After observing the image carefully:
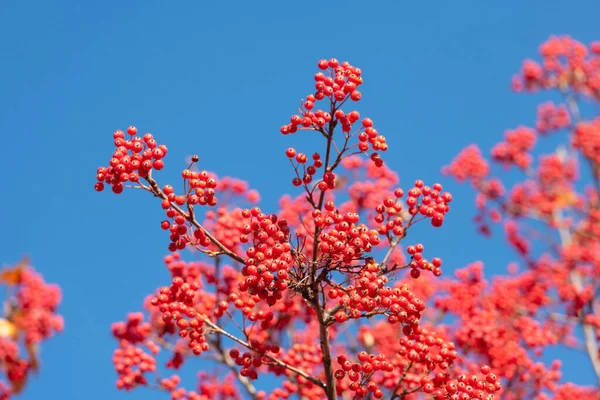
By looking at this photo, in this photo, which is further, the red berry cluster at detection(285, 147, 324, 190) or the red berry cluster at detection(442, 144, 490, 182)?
the red berry cluster at detection(442, 144, 490, 182)

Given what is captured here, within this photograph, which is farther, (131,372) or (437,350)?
(131,372)

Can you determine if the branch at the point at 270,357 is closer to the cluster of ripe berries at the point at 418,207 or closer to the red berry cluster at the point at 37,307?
the cluster of ripe berries at the point at 418,207

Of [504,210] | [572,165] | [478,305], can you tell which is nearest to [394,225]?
[478,305]

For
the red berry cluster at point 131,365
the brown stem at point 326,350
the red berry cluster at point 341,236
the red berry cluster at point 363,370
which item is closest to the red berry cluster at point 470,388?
the red berry cluster at point 363,370

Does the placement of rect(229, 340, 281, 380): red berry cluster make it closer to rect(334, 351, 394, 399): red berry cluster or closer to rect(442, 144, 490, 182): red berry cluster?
rect(334, 351, 394, 399): red berry cluster

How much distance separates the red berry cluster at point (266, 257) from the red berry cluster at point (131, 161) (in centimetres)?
79

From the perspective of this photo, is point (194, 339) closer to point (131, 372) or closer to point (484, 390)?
point (484, 390)

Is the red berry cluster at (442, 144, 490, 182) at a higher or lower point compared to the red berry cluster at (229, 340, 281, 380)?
higher

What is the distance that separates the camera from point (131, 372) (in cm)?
881

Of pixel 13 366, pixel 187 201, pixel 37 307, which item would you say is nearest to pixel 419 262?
Result: pixel 187 201

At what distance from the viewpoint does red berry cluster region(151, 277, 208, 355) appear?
591cm

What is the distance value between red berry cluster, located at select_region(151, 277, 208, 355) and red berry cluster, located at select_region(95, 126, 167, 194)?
5.30ft

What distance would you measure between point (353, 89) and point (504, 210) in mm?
14916

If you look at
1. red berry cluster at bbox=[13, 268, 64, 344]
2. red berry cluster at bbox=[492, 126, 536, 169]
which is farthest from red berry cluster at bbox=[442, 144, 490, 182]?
red berry cluster at bbox=[13, 268, 64, 344]
